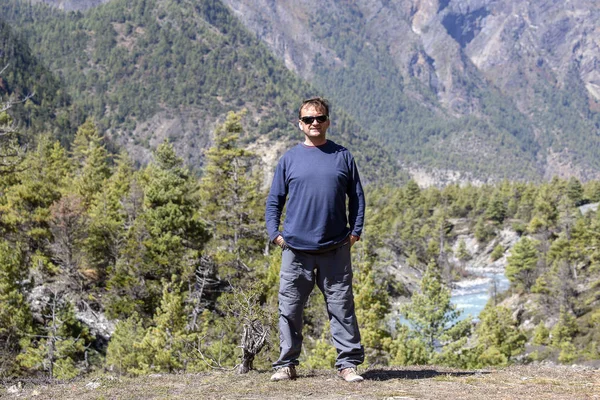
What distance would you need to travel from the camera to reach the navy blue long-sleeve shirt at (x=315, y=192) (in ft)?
20.9

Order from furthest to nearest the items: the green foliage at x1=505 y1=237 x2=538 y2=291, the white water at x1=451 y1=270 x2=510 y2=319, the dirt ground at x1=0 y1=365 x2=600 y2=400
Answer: the white water at x1=451 y1=270 x2=510 y2=319
the green foliage at x1=505 y1=237 x2=538 y2=291
the dirt ground at x1=0 y1=365 x2=600 y2=400

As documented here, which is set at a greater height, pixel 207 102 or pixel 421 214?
pixel 207 102

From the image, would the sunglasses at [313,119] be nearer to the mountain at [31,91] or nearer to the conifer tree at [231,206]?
the conifer tree at [231,206]

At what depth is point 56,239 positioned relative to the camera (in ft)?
104

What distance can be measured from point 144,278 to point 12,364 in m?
9.78

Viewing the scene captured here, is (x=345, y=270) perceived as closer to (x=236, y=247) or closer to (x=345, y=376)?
(x=345, y=376)

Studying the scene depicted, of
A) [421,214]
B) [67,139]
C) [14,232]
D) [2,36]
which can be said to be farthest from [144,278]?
[2,36]

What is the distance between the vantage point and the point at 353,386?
6.47 metres

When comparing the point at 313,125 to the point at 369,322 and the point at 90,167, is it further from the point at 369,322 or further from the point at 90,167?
the point at 90,167

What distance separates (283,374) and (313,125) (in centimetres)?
299

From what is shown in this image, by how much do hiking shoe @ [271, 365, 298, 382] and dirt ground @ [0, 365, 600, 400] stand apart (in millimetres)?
111

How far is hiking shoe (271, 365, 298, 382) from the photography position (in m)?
6.86

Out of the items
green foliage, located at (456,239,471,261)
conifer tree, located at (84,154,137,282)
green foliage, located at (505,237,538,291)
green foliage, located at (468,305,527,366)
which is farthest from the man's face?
green foliage, located at (456,239,471,261)

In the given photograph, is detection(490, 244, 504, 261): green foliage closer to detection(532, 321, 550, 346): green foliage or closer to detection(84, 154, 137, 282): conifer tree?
detection(532, 321, 550, 346): green foliage
